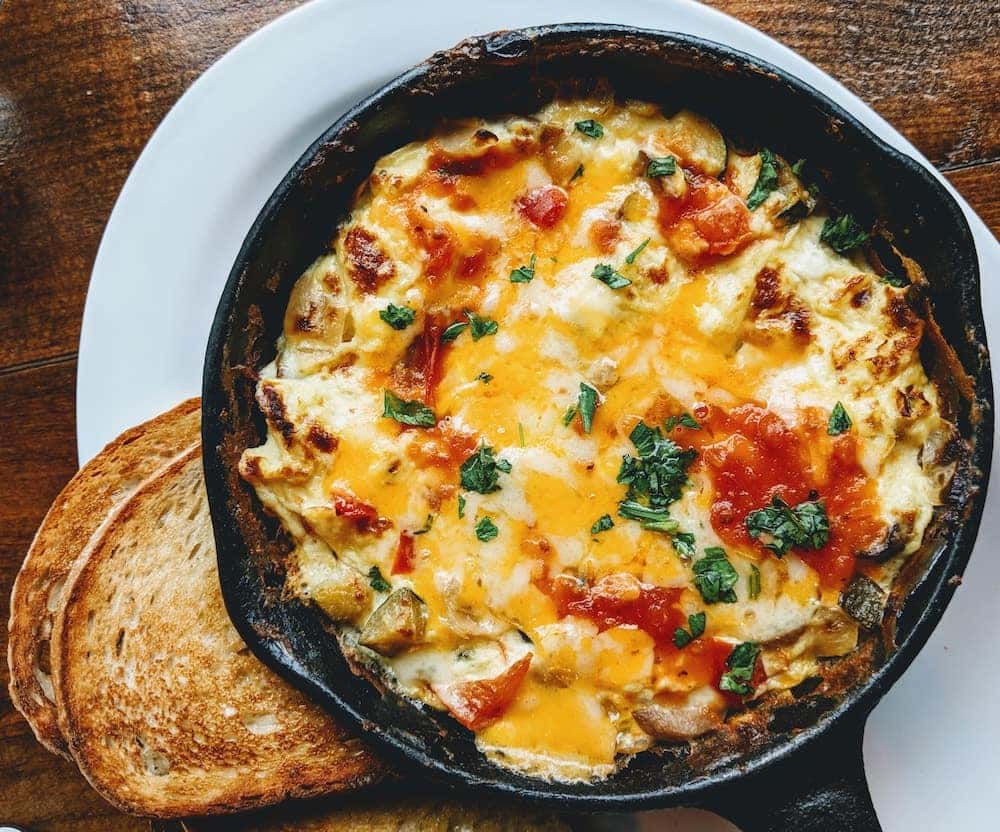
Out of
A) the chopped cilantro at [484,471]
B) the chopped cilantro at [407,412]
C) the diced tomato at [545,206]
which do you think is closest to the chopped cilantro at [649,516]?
the chopped cilantro at [484,471]

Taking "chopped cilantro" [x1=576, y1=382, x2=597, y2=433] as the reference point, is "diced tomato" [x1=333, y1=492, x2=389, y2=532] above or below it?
below

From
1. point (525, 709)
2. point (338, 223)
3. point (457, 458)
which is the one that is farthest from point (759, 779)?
point (338, 223)

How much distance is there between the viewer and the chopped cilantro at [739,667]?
8.64 ft

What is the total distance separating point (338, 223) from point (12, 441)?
1.54 metres

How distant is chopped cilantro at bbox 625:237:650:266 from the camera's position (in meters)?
2.62

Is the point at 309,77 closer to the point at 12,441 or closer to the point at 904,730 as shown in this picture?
the point at 12,441

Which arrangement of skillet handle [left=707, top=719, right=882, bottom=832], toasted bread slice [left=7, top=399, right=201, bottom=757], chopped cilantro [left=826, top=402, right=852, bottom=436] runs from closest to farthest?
skillet handle [left=707, top=719, right=882, bottom=832] → chopped cilantro [left=826, top=402, right=852, bottom=436] → toasted bread slice [left=7, top=399, right=201, bottom=757]

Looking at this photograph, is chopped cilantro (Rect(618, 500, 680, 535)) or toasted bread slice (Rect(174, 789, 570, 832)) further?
toasted bread slice (Rect(174, 789, 570, 832))

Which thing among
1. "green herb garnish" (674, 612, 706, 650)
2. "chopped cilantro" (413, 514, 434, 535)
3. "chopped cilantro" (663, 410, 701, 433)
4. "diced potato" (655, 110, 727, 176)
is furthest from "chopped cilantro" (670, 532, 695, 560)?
"diced potato" (655, 110, 727, 176)

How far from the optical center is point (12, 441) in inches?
135

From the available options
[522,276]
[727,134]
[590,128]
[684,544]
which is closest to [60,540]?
[522,276]

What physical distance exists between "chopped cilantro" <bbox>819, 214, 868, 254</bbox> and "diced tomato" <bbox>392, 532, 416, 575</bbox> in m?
1.45

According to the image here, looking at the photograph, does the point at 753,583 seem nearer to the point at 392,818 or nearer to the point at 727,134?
the point at 727,134

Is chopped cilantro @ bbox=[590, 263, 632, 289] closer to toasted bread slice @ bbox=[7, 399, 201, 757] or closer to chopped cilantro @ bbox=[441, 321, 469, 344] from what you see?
chopped cilantro @ bbox=[441, 321, 469, 344]
